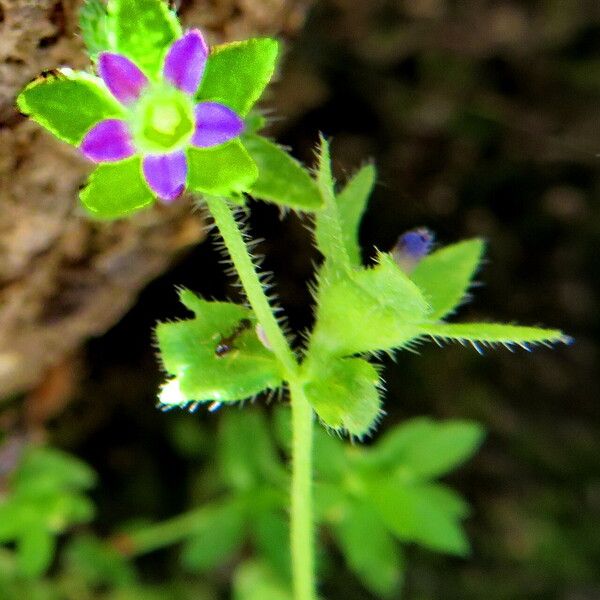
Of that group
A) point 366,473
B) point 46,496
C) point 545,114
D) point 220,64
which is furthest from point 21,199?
point 545,114

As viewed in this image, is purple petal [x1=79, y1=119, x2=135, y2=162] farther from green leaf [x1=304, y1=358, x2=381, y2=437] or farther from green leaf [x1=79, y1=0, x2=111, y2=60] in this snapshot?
green leaf [x1=304, y1=358, x2=381, y2=437]

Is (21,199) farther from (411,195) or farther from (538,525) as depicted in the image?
(538,525)

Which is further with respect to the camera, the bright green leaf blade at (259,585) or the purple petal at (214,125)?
the bright green leaf blade at (259,585)

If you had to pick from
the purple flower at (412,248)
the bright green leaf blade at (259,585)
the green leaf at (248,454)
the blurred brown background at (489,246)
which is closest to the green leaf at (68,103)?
the purple flower at (412,248)

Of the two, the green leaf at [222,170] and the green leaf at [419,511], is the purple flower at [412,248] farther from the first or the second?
the green leaf at [419,511]

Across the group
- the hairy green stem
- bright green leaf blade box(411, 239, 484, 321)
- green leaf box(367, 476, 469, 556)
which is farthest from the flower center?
green leaf box(367, 476, 469, 556)

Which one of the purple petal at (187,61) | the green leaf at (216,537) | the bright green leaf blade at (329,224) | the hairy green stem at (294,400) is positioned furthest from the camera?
the green leaf at (216,537)

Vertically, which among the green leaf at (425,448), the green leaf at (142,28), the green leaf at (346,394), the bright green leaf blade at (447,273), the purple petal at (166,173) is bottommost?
the green leaf at (425,448)
